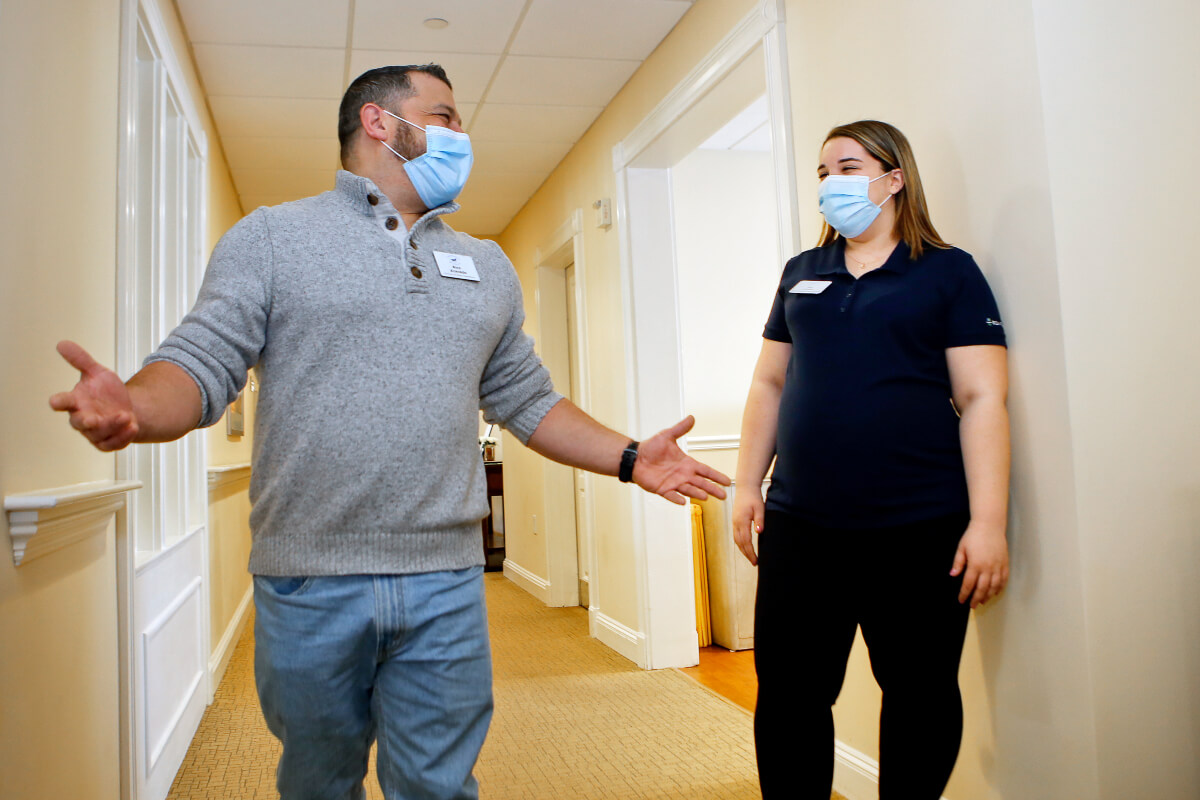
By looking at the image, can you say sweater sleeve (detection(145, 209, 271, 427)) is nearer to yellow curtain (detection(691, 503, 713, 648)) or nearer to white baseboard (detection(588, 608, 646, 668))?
white baseboard (detection(588, 608, 646, 668))

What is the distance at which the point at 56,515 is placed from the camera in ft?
4.80

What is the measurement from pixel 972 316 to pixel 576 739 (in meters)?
1.96

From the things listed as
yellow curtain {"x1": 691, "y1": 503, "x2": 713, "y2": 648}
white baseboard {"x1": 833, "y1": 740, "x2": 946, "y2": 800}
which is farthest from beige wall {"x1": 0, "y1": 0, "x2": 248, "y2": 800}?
yellow curtain {"x1": 691, "y1": 503, "x2": 713, "y2": 648}

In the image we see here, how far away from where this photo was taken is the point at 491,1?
124 inches

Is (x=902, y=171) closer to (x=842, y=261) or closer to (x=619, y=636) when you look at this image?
(x=842, y=261)

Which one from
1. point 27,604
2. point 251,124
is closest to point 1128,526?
point 27,604

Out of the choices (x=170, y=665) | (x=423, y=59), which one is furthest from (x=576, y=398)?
(x=170, y=665)

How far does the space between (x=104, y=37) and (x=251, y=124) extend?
91.0 inches

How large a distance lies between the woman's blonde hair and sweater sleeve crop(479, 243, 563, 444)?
81 centimetres

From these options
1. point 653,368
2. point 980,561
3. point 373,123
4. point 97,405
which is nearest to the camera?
point 97,405

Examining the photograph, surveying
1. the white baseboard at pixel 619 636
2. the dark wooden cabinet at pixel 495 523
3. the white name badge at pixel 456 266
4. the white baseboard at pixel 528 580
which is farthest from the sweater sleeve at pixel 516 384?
the dark wooden cabinet at pixel 495 523

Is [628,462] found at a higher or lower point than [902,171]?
lower

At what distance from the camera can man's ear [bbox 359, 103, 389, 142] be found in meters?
1.37

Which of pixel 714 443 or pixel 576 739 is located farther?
pixel 714 443
